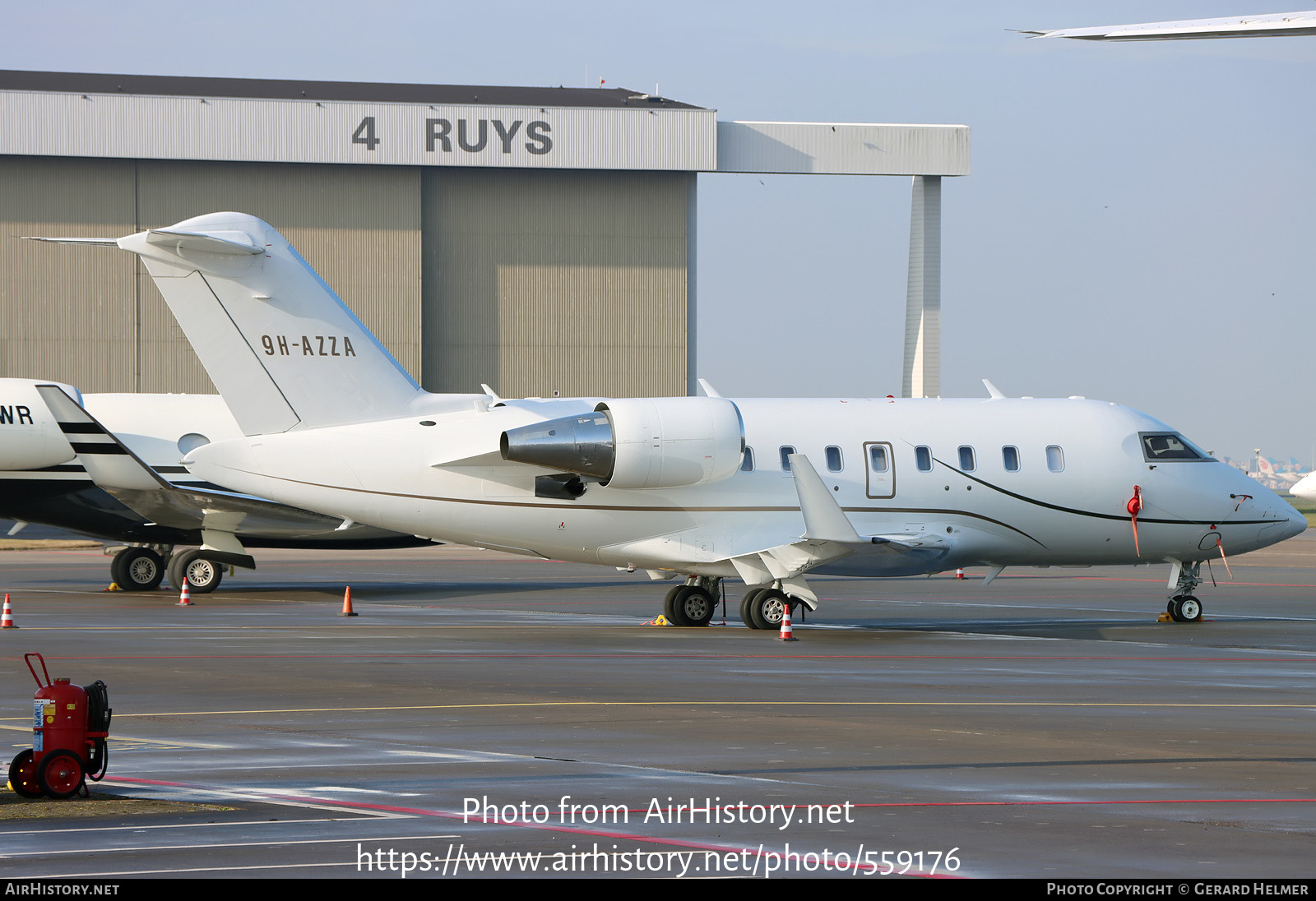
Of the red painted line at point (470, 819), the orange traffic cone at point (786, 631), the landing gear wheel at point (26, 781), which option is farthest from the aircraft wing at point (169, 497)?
the landing gear wheel at point (26, 781)

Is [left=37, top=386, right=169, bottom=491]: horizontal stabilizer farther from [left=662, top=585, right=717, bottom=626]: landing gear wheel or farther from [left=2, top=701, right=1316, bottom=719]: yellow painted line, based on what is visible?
[left=2, top=701, right=1316, bottom=719]: yellow painted line

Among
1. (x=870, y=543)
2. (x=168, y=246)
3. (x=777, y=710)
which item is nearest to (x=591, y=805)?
(x=777, y=710)

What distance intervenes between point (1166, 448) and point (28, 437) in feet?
69.8

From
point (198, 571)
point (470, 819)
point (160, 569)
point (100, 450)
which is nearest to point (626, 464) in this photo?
point (198, 571)

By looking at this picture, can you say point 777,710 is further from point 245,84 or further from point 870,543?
point 245,84

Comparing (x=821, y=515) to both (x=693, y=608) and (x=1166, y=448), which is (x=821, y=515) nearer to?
(x=693, y=608)

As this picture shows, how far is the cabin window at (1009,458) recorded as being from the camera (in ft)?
86.1

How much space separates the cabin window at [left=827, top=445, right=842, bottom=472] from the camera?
83.8 ft

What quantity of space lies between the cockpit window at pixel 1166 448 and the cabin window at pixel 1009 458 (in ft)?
7.57

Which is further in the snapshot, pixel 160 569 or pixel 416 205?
pixel 416 205

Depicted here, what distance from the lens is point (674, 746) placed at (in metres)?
13.2

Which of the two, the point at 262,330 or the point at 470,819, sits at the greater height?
the point at 262,330

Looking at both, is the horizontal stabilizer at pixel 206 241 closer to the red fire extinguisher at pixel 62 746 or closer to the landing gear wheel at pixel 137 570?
the landing gear wheel at pixel 137 570

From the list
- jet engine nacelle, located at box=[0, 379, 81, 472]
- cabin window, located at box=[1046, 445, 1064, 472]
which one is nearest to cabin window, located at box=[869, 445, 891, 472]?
cabin window, located at box=[1046, 445, 1064, 472]
